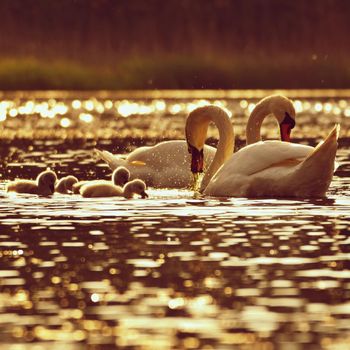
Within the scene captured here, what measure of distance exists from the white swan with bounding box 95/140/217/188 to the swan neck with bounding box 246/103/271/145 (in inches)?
32.5

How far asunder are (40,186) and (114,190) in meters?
1.13

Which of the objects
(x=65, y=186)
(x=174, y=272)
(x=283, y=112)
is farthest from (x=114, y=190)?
(x=174, y=272)

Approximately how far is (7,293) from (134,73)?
3826 inches

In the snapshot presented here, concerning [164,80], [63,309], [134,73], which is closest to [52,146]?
[63,309]

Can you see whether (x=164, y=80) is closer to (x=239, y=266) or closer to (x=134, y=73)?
(x=134, y=73)

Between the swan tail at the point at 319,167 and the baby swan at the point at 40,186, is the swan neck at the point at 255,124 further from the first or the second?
the baby swan at the point at 40,186

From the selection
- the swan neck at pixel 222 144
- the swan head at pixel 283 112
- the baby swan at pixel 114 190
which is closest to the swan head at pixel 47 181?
the baby swan at pixel 114 190

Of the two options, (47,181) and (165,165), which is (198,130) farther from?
(47,181)

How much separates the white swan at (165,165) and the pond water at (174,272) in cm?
79

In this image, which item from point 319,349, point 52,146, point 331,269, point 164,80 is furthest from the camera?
point 164,80

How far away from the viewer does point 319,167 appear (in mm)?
19484

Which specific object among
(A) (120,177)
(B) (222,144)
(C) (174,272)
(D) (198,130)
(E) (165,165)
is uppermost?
(D) (198,130)

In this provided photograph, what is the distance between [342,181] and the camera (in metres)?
23.5

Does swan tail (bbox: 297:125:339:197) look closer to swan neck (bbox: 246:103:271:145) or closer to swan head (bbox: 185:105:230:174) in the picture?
swan head (bbox: 185:105:230:174)
